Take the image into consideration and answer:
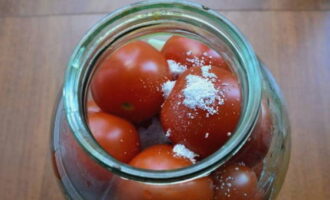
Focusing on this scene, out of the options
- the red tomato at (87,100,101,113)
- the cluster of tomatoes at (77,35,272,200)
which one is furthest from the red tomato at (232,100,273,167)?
the red tomato at (87,100,101,113)

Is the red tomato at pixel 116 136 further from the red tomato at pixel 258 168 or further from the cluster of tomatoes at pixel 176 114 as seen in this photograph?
the red tomato at pixel 258 168

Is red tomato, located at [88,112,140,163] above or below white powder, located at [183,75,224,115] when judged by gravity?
below

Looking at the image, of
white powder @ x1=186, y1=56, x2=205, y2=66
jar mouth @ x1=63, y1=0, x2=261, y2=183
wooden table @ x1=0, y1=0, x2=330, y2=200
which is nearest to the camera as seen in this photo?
jar mouth @ x1=63, y1=0, x2=261, y2=183

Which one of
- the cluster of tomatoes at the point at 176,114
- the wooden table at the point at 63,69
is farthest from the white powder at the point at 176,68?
the wooden table at the point at 63,69

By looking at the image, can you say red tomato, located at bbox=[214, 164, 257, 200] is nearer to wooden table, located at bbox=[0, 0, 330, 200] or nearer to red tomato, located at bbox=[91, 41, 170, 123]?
red tomato, located at bbox=[91, 41, 170, 123]

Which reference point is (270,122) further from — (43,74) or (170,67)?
(43,74)

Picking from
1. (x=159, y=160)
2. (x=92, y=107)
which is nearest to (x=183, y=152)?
(x=159, y=160)

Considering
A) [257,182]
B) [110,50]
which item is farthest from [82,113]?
[257,182]
